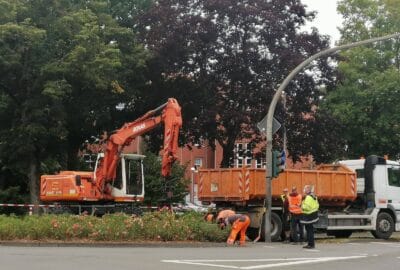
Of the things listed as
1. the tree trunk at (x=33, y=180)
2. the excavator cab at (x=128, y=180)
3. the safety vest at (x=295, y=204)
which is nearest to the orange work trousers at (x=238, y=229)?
the safety vest at (x=295, y=204)

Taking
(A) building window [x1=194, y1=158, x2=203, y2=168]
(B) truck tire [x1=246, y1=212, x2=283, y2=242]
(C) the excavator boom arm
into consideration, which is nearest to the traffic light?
(B) truck tire [x1=246, y1=212, x2=283, y2=242]

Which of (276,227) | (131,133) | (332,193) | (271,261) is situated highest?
(131,133)

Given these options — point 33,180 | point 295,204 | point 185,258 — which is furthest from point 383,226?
point 33,180

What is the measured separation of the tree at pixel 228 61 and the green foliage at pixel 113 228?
13279 millimetres

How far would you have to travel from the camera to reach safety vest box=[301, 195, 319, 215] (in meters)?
20.0

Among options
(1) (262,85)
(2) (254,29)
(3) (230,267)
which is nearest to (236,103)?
(1) (262,85)

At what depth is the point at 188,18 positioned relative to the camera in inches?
1334

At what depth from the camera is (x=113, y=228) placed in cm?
1895

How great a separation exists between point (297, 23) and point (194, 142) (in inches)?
329

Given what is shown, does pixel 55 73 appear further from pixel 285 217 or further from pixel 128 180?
pixel 285 217

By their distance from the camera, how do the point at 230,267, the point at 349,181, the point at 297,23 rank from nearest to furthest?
the point at 230,267, the point at 349,181, the point at 297,23

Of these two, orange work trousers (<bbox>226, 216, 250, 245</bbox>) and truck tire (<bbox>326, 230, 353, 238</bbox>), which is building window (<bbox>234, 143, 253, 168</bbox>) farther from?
orange work trousers (<bbox>226, 216, 250, 245</bbox>)

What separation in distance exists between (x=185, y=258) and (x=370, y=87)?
98.5 feet

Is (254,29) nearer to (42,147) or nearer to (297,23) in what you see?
(297,23)
